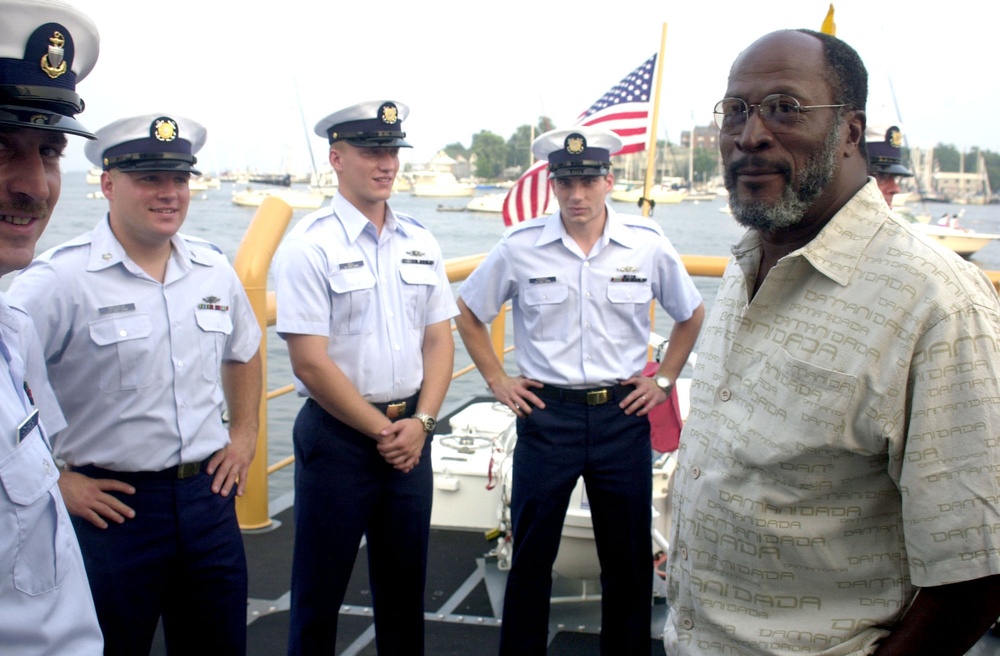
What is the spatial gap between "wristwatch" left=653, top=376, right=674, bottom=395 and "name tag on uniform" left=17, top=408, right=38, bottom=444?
6.88 feet

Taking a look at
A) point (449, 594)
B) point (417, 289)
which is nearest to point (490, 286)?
point (417, 289)

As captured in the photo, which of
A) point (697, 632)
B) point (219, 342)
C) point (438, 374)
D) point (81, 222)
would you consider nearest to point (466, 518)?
point (438, 374)

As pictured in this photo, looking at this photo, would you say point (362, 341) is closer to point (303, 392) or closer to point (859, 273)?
point (303, 392)

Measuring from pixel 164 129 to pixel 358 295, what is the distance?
731 millimetres

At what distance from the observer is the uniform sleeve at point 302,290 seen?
257cm

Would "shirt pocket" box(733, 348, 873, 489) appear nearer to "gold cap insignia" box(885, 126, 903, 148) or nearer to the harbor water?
the harbor water

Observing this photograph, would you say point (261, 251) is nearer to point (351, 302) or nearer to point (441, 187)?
point (351, 302)

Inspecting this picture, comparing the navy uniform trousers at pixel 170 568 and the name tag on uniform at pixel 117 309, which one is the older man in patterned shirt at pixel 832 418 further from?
the name tag on uniform at pixel 117 309

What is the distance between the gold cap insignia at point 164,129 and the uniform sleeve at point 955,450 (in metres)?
1.98

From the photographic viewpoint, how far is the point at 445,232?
34094 mm

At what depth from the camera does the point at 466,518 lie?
3824mm

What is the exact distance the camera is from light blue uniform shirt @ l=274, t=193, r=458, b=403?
2.62 meters

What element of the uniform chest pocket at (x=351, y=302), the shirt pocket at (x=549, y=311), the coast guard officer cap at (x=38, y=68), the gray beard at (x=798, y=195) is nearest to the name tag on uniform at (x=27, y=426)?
the coast guard officer cap at (x=38, y=68)

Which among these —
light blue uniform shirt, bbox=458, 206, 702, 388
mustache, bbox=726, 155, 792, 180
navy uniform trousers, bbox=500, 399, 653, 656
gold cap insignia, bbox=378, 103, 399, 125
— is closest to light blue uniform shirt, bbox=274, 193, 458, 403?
gold cap insignia, bbox=378, 103, 399, 125
